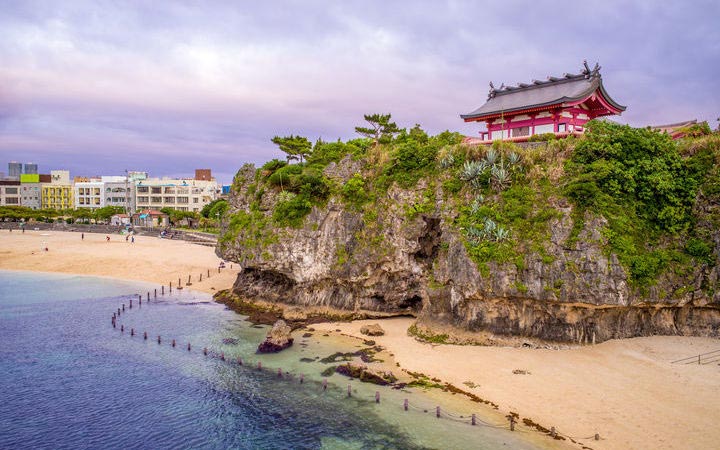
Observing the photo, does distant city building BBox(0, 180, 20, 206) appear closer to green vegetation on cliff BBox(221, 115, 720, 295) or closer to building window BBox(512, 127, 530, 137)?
green vegetation on cliff BBox(221, 115, 720, 295)

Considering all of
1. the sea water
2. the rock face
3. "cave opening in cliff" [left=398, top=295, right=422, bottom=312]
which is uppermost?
the rock face

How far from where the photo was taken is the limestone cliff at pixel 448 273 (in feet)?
88.9

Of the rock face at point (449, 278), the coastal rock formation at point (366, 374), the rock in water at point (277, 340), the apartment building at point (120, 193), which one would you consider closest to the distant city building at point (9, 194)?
the apartment building at point (120, 193)

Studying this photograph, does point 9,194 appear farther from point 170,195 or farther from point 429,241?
point 429,241

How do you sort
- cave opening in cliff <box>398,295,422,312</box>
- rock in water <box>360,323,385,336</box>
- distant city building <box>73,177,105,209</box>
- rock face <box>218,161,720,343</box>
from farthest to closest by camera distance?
distant city building <box>73,177,105,209</box> → cave opening in cliff <box>398,295,422,312</box> → rock in water <box>360,323,385,336</box> → rock face <box>218,161,720,343</box>

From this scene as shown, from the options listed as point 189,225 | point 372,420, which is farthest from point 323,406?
point 189,225

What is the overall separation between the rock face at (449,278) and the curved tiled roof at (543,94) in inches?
417

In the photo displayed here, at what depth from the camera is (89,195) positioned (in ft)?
424

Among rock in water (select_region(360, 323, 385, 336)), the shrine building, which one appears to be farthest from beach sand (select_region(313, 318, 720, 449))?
the shrine building

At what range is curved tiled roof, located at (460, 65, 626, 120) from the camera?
116 ft

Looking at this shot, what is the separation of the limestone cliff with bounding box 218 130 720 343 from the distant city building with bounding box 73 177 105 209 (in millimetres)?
105199

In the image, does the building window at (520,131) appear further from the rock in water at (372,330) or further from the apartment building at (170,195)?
the apartment building at (170,195)

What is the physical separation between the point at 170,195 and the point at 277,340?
10028cm

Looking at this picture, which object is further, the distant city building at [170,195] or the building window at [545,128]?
the distant city building at [170,195]
